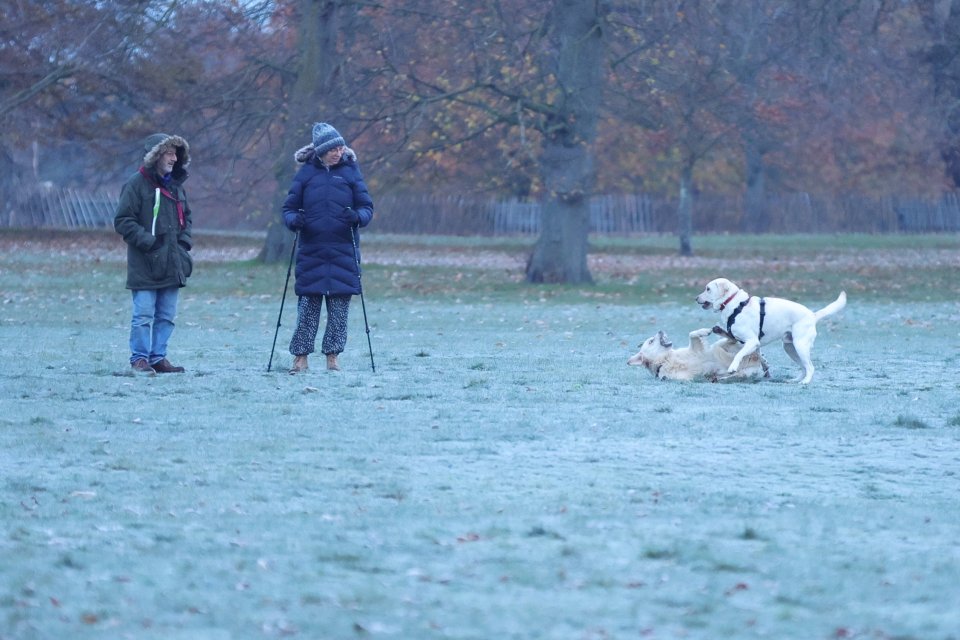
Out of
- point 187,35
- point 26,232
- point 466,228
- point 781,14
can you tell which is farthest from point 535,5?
point 466,228

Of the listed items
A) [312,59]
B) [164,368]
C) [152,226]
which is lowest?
[164,368]

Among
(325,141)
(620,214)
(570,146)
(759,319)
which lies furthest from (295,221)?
(620,214)

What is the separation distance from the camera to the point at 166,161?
1159 cm

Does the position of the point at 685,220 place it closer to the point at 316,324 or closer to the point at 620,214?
the point at 620,214

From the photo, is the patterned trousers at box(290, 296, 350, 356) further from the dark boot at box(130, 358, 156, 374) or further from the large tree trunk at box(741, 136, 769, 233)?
the large tree trunk at box(741, 136, 769, 233)

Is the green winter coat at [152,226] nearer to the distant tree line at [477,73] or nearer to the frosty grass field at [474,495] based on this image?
the frosty grass field at [474,495]

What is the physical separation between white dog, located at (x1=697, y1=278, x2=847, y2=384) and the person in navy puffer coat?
9.28ft

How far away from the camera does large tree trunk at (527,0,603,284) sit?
23891 mm

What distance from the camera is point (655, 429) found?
342 inches

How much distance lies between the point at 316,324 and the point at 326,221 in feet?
2.90

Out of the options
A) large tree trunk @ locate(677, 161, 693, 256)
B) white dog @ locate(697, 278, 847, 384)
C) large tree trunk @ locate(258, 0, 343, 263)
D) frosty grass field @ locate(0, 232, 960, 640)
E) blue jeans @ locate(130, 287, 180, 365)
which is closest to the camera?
frosty grass field @ locate(0, 232, 960, 640)

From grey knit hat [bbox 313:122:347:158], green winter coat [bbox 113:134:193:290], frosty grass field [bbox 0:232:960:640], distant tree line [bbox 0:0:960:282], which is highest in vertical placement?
distant tree line [bbox 0:0:960:282]

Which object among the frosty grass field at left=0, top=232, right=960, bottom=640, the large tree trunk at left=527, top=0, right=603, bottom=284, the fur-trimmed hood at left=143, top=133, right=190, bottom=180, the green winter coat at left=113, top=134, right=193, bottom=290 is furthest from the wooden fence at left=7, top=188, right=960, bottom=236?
the green winter coat at left=113, top=134, right=193, bottom=290

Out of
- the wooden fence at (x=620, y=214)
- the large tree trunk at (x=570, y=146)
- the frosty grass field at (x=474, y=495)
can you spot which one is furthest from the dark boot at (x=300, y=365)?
the wooden fence at (x=620, y=214)
